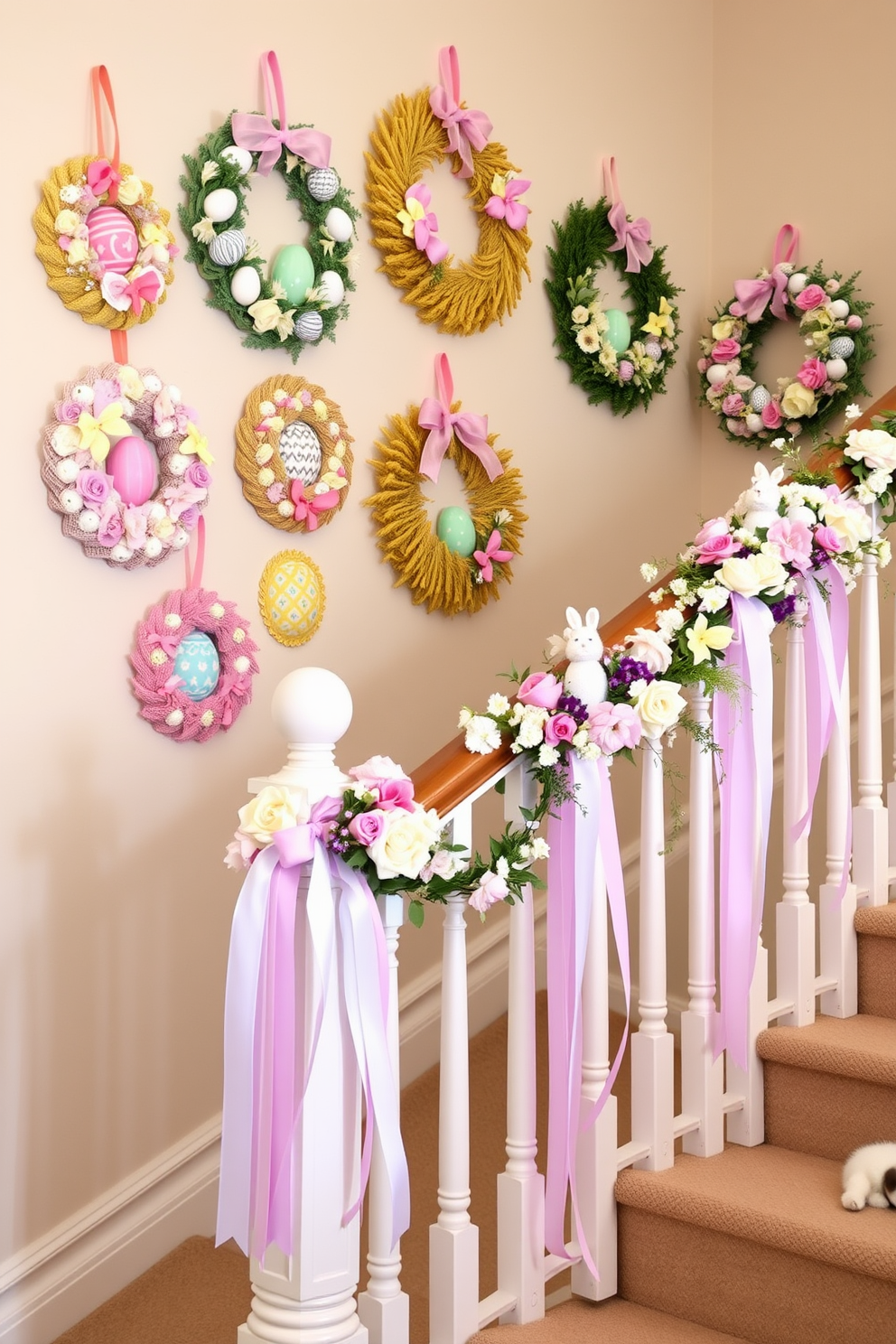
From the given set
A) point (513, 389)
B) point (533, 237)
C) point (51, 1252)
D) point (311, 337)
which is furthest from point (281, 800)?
point (533, 237)

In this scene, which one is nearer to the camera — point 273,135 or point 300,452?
point 273,135

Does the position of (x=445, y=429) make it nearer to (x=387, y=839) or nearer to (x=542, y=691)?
(x=542, y=691)

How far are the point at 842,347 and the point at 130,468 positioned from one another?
6.51 feet

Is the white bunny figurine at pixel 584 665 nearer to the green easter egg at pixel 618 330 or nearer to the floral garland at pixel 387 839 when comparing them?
the floral garland at pixel 387 839

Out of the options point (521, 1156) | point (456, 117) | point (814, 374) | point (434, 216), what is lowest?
point (521, 1156)

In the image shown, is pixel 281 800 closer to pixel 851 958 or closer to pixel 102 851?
pixel 102 851

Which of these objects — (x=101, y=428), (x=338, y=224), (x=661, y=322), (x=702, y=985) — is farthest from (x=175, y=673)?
(x=661, y=322)

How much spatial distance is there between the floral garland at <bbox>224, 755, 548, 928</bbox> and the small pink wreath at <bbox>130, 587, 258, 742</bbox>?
0.88m

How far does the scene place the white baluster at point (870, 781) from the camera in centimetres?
250

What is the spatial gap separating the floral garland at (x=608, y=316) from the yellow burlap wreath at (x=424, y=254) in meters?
0.16

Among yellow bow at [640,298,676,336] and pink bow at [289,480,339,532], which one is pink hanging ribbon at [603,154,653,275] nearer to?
yellow bow at [640,298,676,336]

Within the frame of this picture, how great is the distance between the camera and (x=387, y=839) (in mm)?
1593

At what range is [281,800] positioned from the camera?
1.61 meters

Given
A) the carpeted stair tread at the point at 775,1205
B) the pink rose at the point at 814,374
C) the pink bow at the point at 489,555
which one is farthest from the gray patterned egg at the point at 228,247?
the carpeted stair tread at the point at 775,1205
